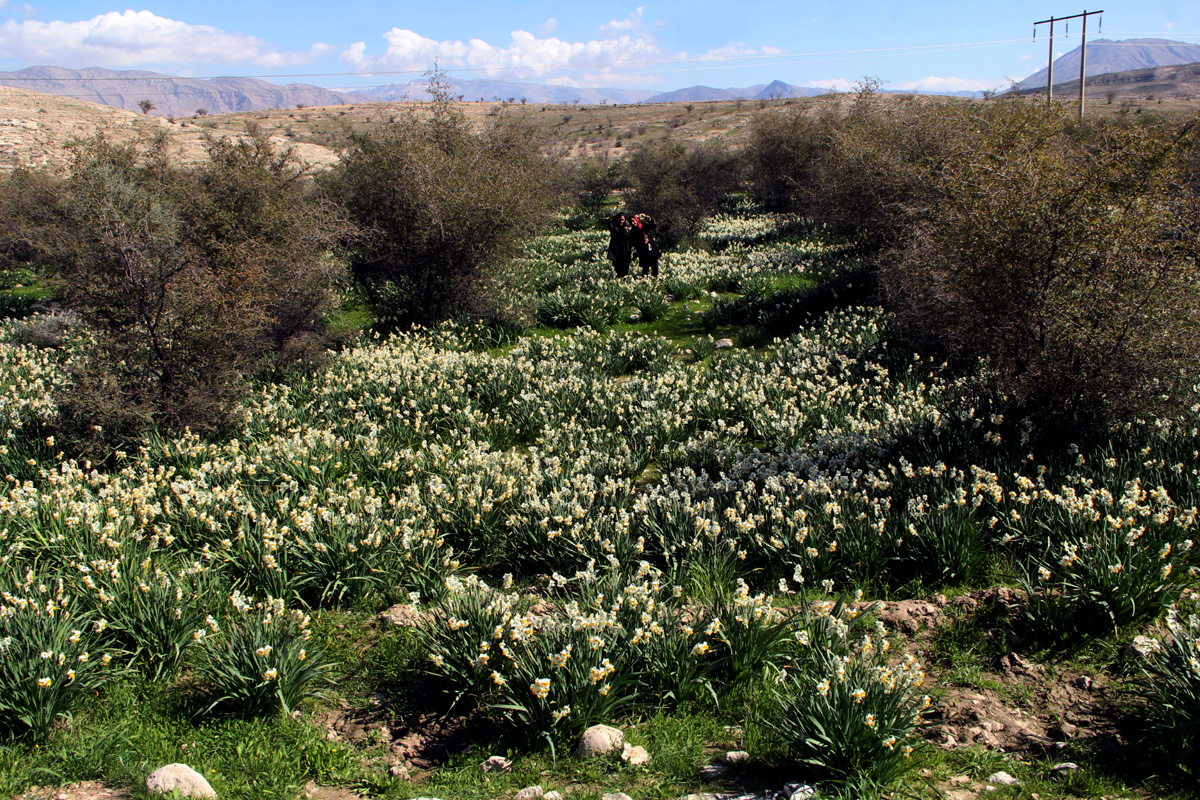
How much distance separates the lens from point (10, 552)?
4668 millimetres

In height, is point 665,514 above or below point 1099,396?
below

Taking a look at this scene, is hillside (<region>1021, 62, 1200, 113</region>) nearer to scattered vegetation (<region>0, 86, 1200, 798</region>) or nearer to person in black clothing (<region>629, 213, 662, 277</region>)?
person in black clothing (<region>629, 213, 662, 277</region>)

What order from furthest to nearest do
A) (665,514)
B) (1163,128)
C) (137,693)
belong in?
(1163,128) < (665,514) < (137,693)

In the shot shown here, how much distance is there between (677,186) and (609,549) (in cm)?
2127

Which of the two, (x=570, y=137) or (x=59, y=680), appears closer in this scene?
(x=59, y=680)

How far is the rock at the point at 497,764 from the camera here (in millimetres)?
3277

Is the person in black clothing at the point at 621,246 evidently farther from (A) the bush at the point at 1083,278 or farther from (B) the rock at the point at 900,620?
(B) the rock at the point at 900,620

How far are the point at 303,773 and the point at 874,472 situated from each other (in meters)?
4.70

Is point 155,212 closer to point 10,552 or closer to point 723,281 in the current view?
point 10,552

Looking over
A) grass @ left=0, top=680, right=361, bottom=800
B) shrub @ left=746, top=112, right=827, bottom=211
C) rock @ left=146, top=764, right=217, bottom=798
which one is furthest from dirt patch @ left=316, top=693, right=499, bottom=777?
shrub @ left=746, top=112, right=827, bottom=211

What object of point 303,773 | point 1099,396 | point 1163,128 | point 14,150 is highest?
point 14,150

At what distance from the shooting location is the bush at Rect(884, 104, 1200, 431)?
17.9 feet

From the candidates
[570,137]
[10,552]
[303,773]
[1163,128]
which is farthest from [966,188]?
[570,137]

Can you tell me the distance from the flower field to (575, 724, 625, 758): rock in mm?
84
